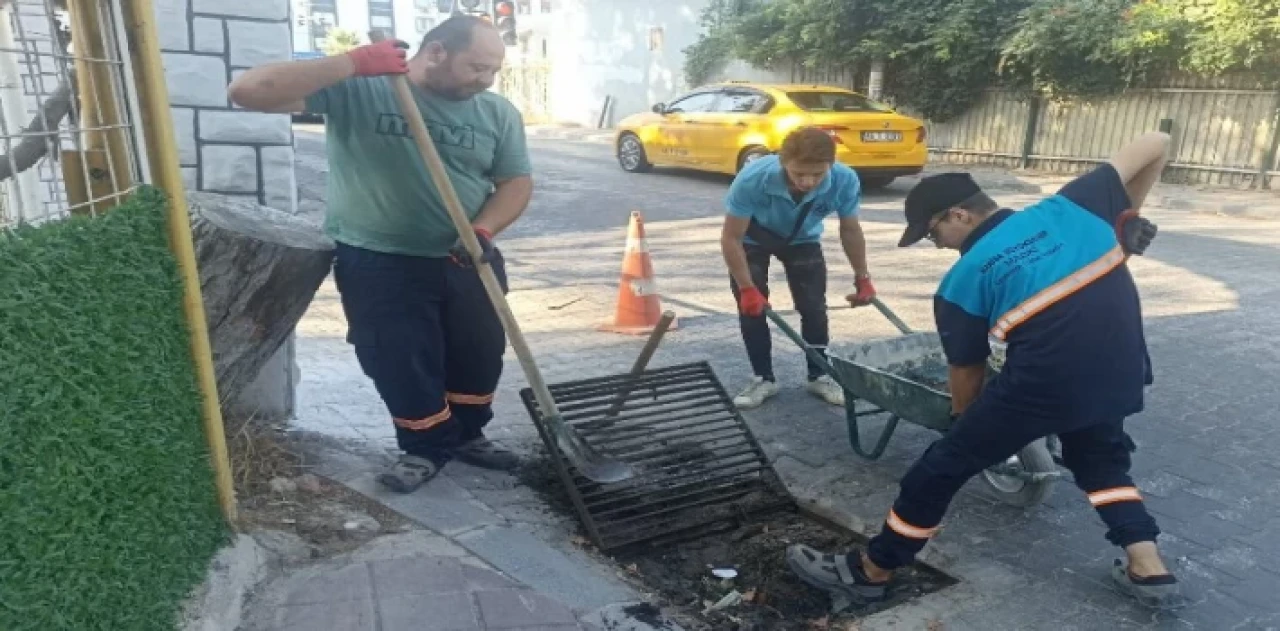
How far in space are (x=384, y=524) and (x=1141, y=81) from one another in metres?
13.9

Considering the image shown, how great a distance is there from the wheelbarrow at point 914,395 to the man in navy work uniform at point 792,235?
316mm

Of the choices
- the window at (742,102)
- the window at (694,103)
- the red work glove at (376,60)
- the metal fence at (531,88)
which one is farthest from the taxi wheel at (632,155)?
the metal fence at (531,88)

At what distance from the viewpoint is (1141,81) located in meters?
13.9

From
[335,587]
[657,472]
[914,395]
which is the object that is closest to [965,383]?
[914,395]

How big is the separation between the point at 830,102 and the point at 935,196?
10394 millimetres

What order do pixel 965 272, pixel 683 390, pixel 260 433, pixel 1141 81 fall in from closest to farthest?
pixel 965 272, pixel 260 433, pixel 683 390, pixel 1141 81

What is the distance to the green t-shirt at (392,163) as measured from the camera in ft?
11.1

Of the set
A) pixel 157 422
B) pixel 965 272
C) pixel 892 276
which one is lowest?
pixel 892 276

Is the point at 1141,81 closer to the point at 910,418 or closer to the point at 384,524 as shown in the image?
the point at 910,418

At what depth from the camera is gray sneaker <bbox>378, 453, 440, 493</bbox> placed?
140 inches

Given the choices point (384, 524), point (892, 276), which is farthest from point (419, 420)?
point (892, 276)

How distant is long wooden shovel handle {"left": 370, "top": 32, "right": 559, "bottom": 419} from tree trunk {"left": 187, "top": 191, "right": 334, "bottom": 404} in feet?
1.64

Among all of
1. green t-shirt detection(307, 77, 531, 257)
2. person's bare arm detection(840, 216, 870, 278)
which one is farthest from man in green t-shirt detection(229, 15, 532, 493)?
person's bare arm detection(840, 216, 870, 278)

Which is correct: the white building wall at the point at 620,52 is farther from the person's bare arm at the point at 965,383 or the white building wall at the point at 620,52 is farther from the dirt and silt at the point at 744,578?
the person's bare arm at the point at 965,383
